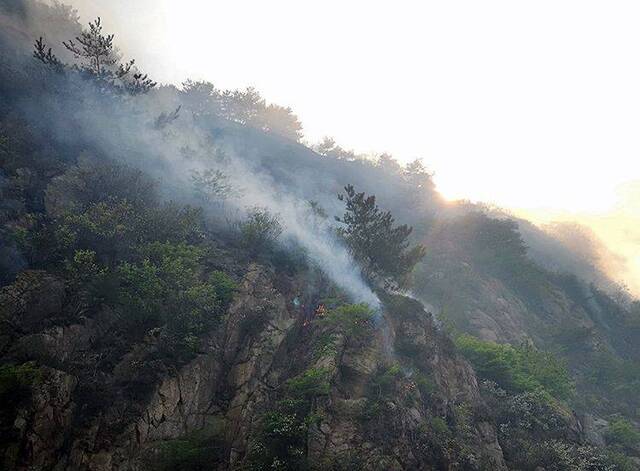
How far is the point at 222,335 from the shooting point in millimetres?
14727

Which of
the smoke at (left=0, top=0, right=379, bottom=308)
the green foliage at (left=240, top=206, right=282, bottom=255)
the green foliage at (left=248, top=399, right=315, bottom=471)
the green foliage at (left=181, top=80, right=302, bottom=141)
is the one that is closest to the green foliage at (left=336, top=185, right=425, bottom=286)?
the smoke at (left=0, top=0, right=379, bottom=308)

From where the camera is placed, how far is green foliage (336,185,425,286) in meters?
20.9

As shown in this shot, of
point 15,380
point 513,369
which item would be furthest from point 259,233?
point 513,369

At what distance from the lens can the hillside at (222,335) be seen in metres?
11.3

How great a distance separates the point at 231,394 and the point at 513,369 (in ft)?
44.1

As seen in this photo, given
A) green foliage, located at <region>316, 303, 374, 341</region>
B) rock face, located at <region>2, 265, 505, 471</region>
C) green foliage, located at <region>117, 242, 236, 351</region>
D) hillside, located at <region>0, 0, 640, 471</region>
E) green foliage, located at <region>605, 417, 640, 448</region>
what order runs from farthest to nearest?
green foliage, located at <region>605, 417, 640, 448</region> → green foliage, located at <region>316, 303, 374, 341</region> → green foliage, located at <region>117, 242, 236, 351</region> → hillside, located at <region>0, 0, 640, 471</region> → rock face, located at <region>2, 265, 505, 471</region>

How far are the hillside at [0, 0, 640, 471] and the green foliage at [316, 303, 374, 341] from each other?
130mm

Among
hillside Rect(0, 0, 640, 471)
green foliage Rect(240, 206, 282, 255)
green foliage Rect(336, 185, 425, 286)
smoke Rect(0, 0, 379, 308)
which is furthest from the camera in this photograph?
smoke Rect(0, 0, 379, 308)

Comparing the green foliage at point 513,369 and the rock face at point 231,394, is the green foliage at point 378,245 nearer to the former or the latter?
the rock face at point 231,394

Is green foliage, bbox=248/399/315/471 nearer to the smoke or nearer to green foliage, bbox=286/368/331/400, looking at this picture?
green foliage, bbox=286/368/331/400

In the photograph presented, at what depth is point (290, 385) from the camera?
43.3 ft

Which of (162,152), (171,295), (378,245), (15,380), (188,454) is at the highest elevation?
(378,245)

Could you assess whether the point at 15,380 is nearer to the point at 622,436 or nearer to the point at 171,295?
the point at 171,295

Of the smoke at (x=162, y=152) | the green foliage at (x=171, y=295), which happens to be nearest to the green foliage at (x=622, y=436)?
the smoke at (x=162, y=152)
